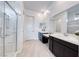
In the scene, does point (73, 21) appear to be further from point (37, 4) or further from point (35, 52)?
point (37, 4)

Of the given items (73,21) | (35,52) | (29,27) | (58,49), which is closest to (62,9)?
(73,21)

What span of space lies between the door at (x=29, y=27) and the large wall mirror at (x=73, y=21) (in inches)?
171

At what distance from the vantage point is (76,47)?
5.99 feet

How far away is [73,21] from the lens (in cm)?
378

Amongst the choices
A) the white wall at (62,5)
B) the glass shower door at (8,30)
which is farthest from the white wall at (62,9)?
the glass shower door at (8,30)

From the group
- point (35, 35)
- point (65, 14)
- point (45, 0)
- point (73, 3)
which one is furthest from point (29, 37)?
point (73, 3)

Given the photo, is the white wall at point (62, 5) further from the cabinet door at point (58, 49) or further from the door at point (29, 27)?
the door at point (29, 27)

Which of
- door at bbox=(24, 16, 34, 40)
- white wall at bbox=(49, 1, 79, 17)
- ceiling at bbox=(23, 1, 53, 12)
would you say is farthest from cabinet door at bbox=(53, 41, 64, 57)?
door at bbox=(24, 16, 34, 40)

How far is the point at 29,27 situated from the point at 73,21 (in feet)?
15.7

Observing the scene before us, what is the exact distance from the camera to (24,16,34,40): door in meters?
7.66

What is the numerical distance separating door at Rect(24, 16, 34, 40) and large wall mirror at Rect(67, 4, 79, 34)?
14.3 feet

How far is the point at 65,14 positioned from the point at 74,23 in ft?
2.74

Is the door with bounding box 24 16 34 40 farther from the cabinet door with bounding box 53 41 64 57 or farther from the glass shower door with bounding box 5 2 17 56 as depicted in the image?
the cabinet door with bounding box 53 41 64 57

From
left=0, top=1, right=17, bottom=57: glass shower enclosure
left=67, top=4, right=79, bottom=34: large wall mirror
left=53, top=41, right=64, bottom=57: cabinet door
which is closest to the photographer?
left=0, top=1, right=17, bottom=57: glass shower enclosure
